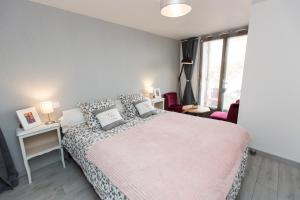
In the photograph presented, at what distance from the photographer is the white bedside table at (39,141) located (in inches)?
74.9

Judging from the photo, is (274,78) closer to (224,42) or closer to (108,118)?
(224,42)

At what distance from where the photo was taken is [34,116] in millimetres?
2023

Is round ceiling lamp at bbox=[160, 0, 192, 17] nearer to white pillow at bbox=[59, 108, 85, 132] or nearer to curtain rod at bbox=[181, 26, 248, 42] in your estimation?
white pillow at bbox=[59, 108, 85, 132]

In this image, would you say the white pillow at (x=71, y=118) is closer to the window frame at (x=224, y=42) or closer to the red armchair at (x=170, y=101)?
the red armchair at (x=170, y=101)

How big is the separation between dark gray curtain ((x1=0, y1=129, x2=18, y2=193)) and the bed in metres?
0.63

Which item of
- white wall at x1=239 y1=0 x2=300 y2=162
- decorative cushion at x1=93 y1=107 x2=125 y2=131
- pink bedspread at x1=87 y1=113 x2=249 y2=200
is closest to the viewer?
pink bedspread at x1=87 y1=113 x2=249 y2=200

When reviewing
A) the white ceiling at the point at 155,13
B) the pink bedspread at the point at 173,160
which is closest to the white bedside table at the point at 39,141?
the pink bedspread at the point at 173,160

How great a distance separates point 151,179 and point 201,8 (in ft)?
8.02

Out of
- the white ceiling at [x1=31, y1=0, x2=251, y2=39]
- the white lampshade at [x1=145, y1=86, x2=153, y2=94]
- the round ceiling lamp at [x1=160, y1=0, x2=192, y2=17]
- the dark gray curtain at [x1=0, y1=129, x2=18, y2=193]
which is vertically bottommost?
the dark gray curtain at [x1=0, y1=129, x2=18, y2=193]

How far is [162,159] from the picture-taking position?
53.8 inches

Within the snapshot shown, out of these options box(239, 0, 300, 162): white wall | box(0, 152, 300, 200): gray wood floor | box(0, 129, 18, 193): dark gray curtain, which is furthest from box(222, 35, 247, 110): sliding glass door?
box(0, 129, 18, 193): dark gray curtain

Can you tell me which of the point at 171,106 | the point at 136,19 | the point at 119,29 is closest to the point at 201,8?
the point at 136,19

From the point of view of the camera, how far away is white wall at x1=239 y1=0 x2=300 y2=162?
2023mm

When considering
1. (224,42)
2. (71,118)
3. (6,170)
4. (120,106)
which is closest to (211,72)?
(224,42)
